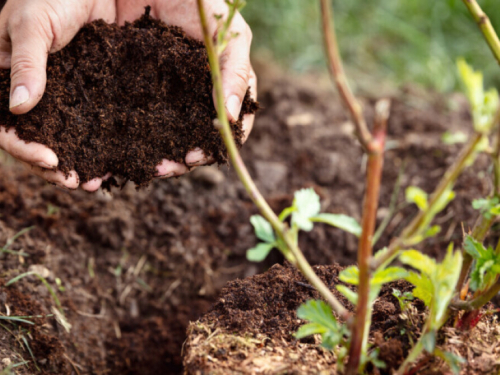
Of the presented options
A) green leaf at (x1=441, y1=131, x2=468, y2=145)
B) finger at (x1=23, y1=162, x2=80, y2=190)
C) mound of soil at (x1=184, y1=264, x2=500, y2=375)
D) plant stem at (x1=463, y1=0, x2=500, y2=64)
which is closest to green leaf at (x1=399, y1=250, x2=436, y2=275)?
mound of soil at (x1=184, y1=264, x2=500, y2=375)

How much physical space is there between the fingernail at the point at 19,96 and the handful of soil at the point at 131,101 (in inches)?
4.5

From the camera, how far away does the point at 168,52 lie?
1642mm

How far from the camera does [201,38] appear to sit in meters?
1.82

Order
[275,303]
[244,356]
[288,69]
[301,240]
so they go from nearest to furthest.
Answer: [244,356], [275,303], [301,240], [288,69]

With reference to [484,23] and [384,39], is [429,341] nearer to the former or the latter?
[484,23]

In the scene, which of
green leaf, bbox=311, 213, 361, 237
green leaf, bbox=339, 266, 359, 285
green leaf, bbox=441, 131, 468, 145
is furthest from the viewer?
green leaf, bbox=441, 131, 468, 145

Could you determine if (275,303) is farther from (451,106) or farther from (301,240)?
(451,106)

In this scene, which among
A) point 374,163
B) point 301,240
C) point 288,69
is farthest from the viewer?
point 288,69

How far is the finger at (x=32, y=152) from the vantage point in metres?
1.51

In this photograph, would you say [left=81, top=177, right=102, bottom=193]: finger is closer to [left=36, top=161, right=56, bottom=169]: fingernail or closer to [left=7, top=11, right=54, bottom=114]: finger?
[left=36, top=161, right=56, bottom=169]: fingernail

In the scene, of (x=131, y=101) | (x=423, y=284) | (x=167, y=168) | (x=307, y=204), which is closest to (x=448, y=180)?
(x=307, y=204)

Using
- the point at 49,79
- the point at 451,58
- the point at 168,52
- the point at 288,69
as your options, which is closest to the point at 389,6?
the point at 451,58

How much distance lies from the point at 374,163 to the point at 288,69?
2938 mm

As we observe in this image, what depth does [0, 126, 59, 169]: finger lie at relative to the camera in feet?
4.96
